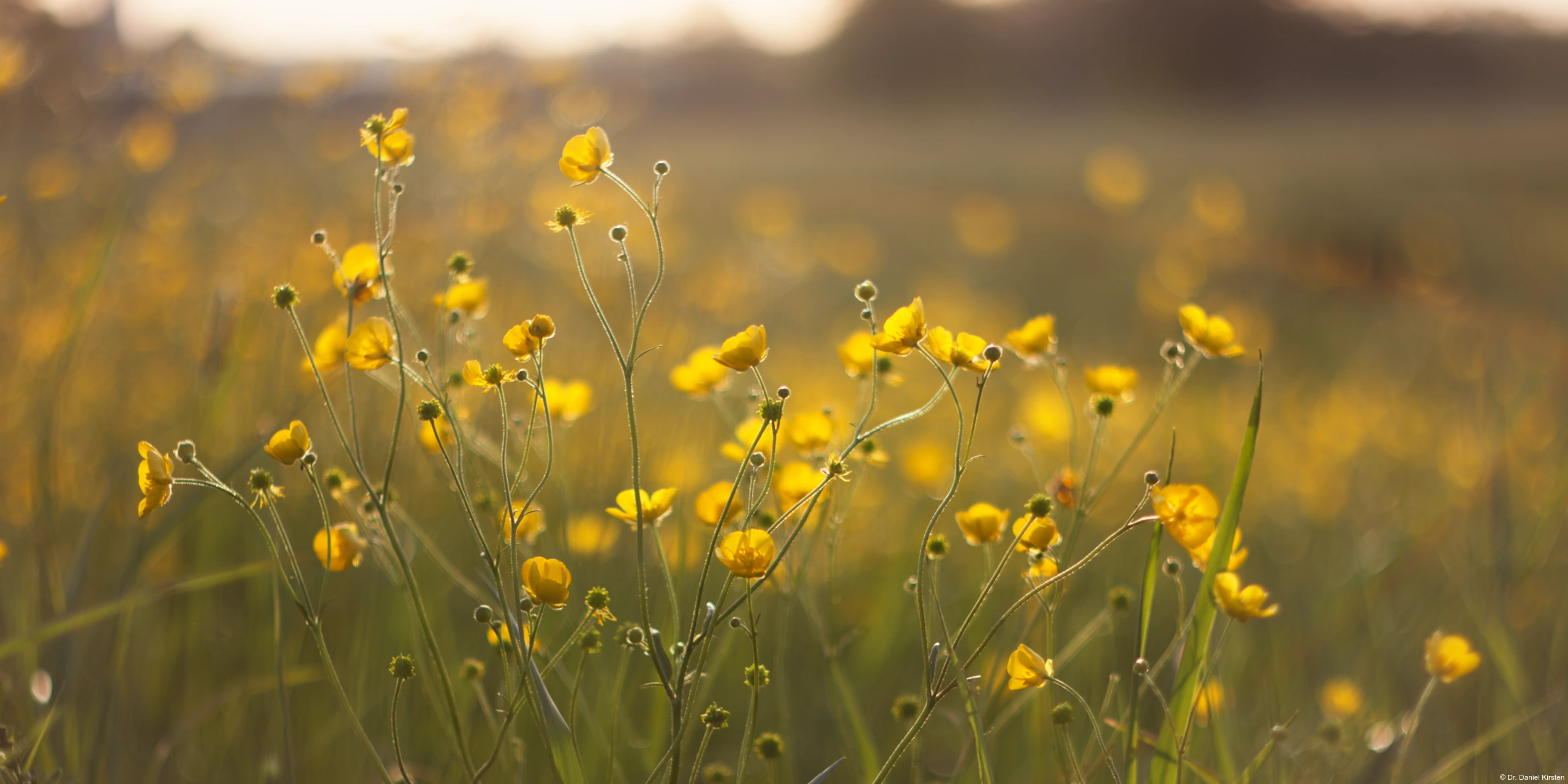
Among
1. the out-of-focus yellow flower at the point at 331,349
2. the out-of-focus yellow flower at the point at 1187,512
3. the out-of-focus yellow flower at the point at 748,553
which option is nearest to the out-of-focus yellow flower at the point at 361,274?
the out-of-focus yellow flower at the point at 331,349

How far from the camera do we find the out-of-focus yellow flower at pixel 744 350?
2.70 ft

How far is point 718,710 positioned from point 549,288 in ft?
11.4

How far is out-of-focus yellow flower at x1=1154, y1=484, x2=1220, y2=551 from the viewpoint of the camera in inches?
31.9

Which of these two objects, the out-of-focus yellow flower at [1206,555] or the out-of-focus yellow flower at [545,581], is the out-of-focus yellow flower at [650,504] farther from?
the out-of-focus yellow flower at [1206,555]

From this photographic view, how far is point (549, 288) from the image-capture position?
406 cm

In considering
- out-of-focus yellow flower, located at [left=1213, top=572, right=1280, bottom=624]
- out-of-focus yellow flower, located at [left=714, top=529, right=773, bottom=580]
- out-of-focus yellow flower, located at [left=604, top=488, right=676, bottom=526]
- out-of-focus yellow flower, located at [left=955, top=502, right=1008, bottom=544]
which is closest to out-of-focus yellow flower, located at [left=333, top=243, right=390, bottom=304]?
out-of-focus yellow flower, located at [left=604, top=488, right=676, bottom=526]

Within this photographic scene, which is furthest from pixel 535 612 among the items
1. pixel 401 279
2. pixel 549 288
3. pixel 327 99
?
pixel 549 288

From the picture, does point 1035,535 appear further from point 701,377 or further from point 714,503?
point 701,377

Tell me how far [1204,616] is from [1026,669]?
7.8 inches

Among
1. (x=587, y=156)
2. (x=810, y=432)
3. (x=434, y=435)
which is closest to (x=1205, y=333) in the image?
(x=810, y=432)

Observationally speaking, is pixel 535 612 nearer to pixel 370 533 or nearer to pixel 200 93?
pixel 370 533

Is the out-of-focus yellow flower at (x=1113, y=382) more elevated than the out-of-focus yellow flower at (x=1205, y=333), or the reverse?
the out-of-focus yellow flower at (x=1205, y=333)

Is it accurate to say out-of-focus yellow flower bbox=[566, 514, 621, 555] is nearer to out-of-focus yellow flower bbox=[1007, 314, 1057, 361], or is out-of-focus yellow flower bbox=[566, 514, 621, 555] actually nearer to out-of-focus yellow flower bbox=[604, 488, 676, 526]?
out-of-focus yellow flower bbox=[604, 488, 676, 526]

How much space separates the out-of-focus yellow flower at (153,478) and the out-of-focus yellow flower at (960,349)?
692 millimetres
